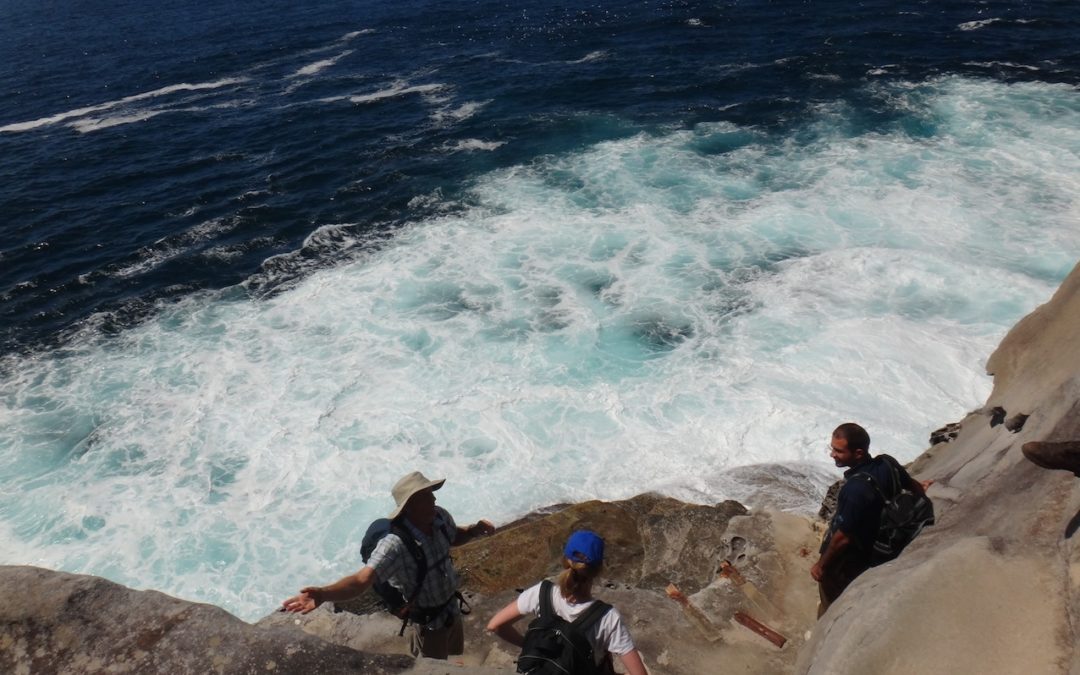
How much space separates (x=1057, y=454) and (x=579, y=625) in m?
4.15

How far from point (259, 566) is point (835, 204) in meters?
18.6

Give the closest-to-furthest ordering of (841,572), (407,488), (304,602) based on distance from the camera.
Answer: (304,602), (407,488), (841,572)

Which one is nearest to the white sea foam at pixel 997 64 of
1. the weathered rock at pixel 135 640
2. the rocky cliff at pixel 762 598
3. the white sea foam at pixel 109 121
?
the rocky cliff at pixel 762 598

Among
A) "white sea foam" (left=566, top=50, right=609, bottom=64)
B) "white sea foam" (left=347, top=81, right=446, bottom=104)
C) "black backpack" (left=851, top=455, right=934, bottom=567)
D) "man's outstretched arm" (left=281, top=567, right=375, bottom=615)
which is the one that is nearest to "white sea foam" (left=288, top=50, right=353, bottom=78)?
"white sea foam" (left=347, top=81, right=446, bottom=104)

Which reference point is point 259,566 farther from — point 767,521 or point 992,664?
point 992,664

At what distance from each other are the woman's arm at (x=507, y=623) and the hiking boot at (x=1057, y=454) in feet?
14.4

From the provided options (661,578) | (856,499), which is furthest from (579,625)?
(661,578)

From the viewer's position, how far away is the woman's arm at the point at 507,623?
5406mm

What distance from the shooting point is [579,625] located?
490 cm

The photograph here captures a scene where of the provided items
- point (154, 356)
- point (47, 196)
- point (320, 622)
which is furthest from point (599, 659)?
point (47, 196)

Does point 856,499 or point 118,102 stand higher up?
point 118,102

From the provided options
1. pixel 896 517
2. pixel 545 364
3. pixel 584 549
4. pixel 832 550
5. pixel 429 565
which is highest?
pixel 584 549

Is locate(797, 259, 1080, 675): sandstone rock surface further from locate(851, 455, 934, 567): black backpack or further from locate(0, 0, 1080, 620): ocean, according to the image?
locate(0, 0, 1080, 620): ocean

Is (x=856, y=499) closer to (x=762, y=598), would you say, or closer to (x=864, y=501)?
(x=864, y=501)
